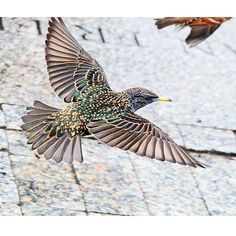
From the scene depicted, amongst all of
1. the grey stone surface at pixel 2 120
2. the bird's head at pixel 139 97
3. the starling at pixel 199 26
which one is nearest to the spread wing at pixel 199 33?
the starling at pixel 199 26

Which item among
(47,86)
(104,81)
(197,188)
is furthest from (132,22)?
(104,81)

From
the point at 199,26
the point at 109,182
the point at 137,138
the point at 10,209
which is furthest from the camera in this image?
the point at 109,182

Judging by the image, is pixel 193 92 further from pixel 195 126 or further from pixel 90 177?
pixel 90 177

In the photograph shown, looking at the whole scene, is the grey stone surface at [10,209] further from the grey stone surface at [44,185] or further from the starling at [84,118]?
the starling at [84,118]

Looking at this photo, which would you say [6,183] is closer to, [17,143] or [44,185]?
[44,185]

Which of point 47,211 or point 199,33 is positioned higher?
point 199,33

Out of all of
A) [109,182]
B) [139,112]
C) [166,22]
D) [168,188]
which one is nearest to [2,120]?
[109,182]

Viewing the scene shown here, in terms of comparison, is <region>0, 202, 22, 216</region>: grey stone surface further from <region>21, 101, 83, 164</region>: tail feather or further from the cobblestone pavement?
<region>21, 101, 83, 164</region>: tail feather
